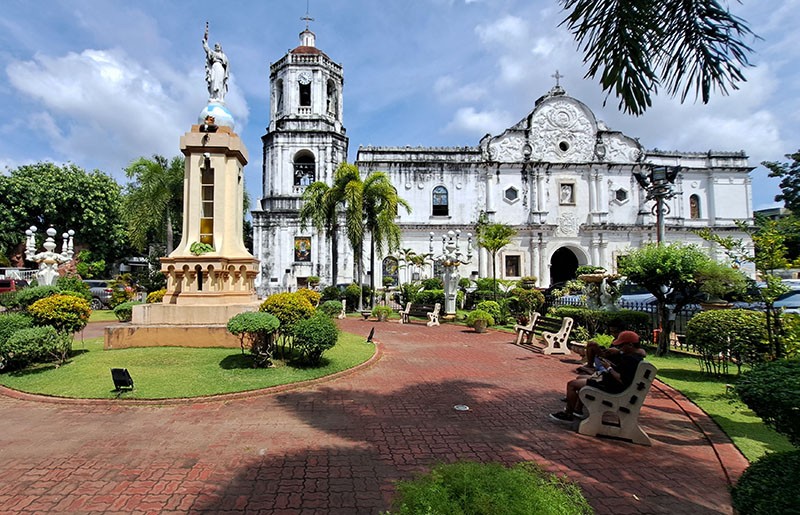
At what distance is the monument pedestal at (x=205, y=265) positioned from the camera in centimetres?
862

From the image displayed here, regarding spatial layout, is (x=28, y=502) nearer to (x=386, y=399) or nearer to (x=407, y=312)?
(x=386, y=399)

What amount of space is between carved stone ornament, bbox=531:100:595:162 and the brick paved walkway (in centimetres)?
2532

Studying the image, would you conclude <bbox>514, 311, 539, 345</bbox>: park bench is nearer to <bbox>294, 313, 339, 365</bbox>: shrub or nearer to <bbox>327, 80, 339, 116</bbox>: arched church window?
<bbox>294, 313, 339, 365</bbox>: shrub

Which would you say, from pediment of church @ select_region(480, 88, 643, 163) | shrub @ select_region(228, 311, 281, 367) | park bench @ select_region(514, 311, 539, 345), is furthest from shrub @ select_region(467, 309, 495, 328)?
pediment of church @ select_region(480, 88, 643, 163)

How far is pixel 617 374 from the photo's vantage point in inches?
175

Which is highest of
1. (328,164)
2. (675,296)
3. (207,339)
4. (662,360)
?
(328,164)

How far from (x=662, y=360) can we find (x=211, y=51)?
1308cm

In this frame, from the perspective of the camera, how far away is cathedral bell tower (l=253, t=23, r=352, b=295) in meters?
25.8

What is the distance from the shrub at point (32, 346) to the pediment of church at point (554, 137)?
26.4 m

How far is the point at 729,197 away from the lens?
97.2ft

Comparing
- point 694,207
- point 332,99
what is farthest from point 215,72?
point 694,207

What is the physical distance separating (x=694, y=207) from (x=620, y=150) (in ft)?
22.9

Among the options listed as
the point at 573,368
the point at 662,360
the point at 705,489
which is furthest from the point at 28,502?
the point at 662,360

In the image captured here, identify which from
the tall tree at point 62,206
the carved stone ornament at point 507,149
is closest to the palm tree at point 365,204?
the carved stone ornament at point 507,149
